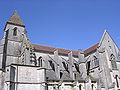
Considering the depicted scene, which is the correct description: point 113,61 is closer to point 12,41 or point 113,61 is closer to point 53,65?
point 53,65

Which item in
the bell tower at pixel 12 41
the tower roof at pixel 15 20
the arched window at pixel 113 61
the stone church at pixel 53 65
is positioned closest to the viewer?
the stone church at pixel 53 65

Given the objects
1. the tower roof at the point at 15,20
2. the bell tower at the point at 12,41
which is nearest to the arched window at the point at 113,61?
the bell tower at the point at 12,41

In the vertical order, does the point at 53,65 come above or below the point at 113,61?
below

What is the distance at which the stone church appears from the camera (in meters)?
20.0

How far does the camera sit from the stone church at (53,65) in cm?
2002

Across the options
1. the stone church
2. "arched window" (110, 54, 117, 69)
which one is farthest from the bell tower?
"arched window" (110, 54, 117, 69)

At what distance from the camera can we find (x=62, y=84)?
2361cm

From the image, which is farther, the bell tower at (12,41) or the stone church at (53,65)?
the bell tower at (12,41)

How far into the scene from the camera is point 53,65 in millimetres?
26859

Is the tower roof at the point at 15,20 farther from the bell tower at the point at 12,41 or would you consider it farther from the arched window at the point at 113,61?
the arched window at the point at 113,61

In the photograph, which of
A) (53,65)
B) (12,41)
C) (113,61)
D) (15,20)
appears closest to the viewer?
(12,41)

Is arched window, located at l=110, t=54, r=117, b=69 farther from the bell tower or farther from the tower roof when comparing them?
the tower roof

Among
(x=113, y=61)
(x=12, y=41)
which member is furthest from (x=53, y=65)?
(x=113, y=61)

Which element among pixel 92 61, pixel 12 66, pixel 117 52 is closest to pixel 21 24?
pixel 12 66
